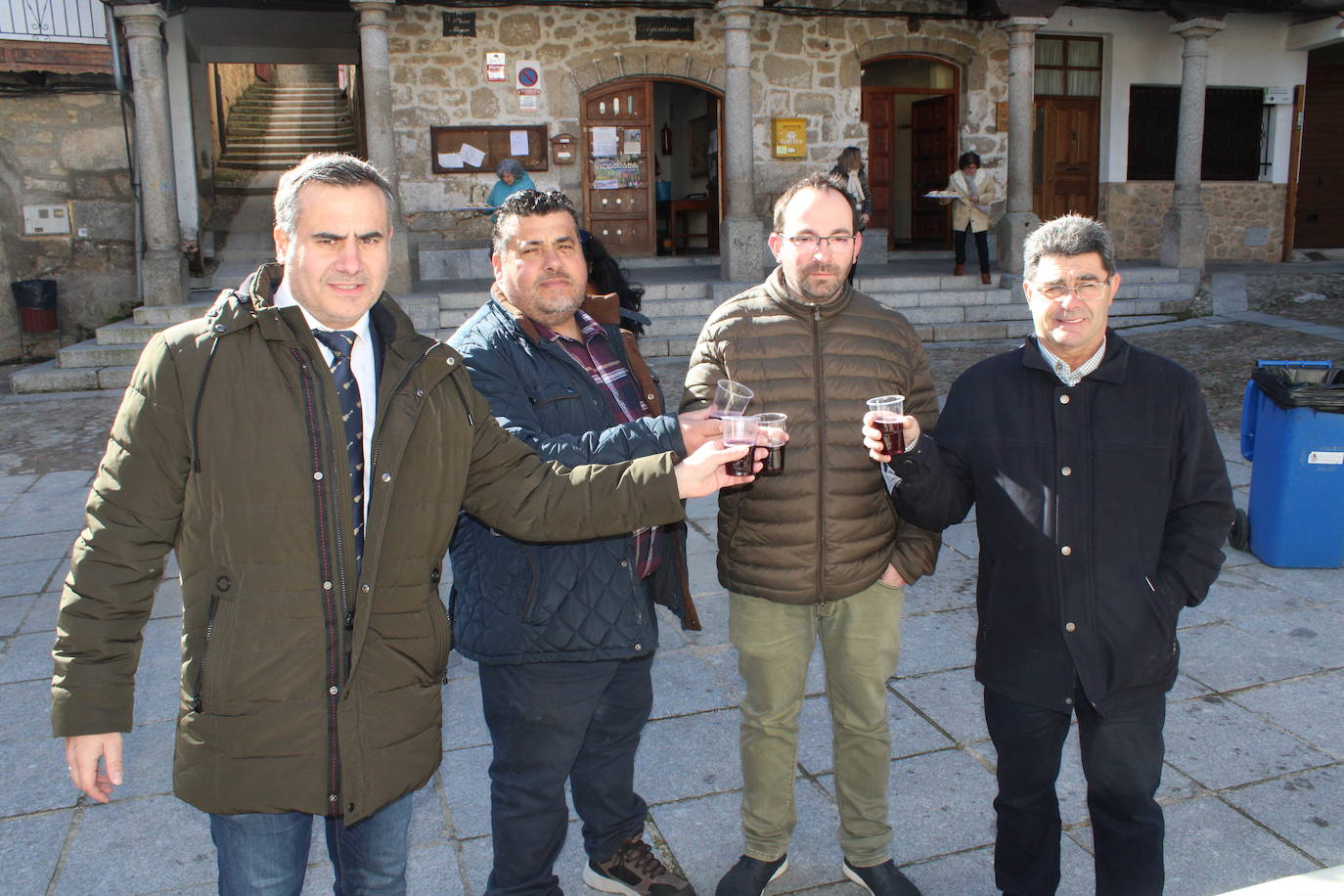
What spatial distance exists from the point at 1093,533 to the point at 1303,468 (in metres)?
3.25

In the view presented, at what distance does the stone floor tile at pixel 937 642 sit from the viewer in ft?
13.0

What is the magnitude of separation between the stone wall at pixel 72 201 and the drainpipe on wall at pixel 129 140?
0.05 m

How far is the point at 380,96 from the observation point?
11117 millimetres

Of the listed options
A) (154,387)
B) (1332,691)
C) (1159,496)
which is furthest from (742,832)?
(1332,691)

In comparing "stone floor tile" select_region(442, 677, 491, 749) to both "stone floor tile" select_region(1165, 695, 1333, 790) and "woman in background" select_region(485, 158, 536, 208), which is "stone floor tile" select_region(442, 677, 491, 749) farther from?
"woman in background" select_region(485, 158, 536, 208)

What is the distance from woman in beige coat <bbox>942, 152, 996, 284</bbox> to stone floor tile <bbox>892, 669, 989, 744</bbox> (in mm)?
8913

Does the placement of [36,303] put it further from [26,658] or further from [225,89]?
[225,89]

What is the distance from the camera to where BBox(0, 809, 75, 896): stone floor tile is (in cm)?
274

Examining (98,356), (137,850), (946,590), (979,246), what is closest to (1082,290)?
(946,590)

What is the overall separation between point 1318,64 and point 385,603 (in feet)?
60.1

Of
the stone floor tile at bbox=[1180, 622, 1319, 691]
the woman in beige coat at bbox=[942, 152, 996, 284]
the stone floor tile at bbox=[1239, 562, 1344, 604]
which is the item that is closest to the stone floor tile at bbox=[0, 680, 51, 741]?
the stone floor tile at bbox=[1180, 622, 1319, 691]

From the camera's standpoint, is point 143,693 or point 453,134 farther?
point 453,134

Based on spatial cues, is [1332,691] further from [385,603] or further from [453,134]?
[453,134]

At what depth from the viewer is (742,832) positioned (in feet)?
9.49
